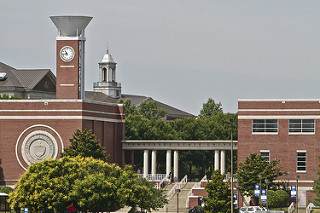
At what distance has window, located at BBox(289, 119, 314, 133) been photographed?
A: 102062 mm

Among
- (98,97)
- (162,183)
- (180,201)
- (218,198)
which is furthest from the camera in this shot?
(98,97)

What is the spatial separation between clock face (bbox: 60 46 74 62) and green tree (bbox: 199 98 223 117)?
2970 inches

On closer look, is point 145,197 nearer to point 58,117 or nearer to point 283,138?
point 58,117

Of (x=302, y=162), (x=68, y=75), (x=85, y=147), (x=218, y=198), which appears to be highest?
(x=68, y=75)

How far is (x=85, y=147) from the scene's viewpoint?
3903 inches

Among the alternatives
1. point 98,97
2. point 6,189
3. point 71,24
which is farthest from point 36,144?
point 98,97

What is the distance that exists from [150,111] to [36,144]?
229ft

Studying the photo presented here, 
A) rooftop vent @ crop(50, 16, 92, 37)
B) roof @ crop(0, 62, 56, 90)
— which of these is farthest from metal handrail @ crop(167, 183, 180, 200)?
roof @ crop(0, 62, 56, 90)

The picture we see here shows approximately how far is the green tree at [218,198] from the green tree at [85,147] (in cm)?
1988

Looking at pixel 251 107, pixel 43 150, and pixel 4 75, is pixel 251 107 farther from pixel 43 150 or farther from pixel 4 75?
pixel 4 75

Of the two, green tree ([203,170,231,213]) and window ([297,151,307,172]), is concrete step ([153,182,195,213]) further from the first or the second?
window ([297,151,307,172])

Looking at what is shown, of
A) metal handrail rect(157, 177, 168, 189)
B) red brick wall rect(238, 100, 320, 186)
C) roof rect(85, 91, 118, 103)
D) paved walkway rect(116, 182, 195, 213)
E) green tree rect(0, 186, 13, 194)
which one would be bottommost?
paved walkway rect(116, 182, 195, 213)

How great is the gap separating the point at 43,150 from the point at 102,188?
27581 millimetres

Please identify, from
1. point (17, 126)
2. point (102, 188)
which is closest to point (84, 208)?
point (102, 188)
